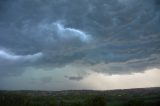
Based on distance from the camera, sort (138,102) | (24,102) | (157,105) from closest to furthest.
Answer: (138,102), (24,102), (157,105)

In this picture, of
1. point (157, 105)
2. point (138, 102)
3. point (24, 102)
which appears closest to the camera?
point (138, 102)

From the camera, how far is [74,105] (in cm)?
13712

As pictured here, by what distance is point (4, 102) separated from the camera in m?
140

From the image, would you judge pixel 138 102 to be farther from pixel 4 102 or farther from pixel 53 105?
pixel 4 102

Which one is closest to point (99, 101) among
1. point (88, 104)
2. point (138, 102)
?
point (88, 104)

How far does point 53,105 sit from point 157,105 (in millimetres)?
67864

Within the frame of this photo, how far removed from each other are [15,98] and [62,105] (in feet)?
84.4

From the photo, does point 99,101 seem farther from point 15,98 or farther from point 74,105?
point 15,98

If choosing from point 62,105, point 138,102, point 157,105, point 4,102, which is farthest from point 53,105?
point 157,105

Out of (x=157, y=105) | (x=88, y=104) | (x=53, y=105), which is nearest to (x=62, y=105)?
(x=53, y=105)

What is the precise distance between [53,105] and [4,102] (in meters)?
25.4

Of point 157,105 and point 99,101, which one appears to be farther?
point 157,105

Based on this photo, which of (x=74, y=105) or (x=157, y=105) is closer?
(x=74, y=105)

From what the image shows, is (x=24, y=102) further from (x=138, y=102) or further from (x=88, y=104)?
(x=138, y=102)
